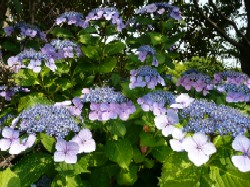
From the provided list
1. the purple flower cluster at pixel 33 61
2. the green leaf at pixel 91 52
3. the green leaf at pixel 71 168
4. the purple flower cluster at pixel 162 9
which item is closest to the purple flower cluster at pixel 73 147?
the green leaf at pixel 71 168

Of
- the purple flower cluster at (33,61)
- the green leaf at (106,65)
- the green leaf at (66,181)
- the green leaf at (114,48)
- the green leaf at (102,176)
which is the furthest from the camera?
the green leaf at (114,48)

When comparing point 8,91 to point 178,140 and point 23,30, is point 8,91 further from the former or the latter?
point 178,140

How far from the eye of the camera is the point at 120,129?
2.25 m

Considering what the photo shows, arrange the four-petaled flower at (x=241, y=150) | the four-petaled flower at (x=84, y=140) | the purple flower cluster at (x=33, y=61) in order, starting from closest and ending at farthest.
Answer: the four-petaled flower at (x=241, y=150), the four-petaled flower at (x=84, y=140), the purple flower cluster at (x=33, y=61)

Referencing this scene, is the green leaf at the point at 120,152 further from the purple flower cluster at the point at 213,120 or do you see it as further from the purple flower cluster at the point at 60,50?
the purple flower cluster at the point at 60,50

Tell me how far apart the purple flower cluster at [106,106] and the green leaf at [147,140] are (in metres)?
0.14

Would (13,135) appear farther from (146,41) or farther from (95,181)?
(146,41)

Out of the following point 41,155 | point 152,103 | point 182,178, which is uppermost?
point 152,103

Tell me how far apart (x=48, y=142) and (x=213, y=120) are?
29.5 inches

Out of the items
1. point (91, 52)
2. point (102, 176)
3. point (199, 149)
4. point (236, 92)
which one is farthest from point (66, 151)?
point (91, 52)

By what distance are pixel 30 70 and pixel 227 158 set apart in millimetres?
1728

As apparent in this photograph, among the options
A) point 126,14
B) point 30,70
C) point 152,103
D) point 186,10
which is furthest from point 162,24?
point 126,14

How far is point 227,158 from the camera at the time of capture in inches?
77.0

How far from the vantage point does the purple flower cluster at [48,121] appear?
6.30 feet
